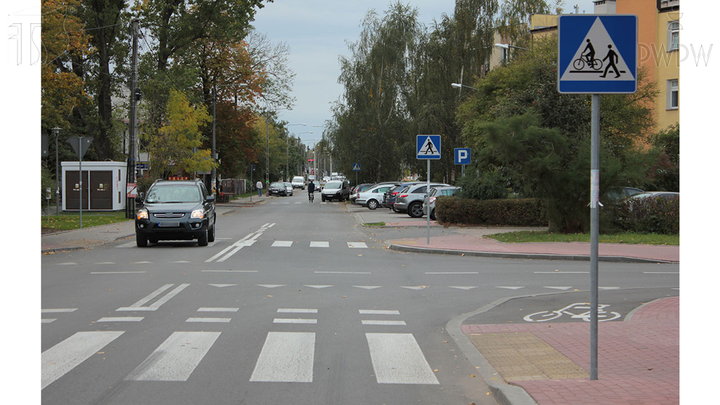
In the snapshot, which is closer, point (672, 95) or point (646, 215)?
point (646, 215)

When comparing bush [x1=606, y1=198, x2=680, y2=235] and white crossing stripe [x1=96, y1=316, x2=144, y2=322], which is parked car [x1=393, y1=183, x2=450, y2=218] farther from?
white crossing stripe [x1=96, y1=316, x2=144, y2=322]

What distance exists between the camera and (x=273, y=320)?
29.0 feet

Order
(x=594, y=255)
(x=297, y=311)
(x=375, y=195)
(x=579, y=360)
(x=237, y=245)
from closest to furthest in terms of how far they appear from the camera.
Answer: (x=594, y=255)
(x=579, y=360)
(x=297, y=311)
(x=237, y=245)
(x=375, y=195)

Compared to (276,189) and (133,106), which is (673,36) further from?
(276,189)

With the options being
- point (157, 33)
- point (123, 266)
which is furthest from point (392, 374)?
point (157, 33)

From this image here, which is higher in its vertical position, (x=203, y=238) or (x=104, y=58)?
(x=104, y=58)

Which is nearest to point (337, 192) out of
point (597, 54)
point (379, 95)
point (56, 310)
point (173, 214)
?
point (379, 95)

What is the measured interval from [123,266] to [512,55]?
32657 mm

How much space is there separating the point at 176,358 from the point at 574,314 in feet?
17.5

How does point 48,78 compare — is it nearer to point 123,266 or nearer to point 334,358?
point 123,266

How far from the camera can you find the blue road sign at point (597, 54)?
5855mm

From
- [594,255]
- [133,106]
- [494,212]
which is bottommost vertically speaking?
[494,212]

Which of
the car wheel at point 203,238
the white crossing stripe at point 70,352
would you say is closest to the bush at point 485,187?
the car wheel at point 203,238

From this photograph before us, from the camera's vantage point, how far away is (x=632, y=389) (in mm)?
5520
